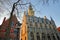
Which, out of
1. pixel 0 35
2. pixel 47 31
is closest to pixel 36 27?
pixel 47 31

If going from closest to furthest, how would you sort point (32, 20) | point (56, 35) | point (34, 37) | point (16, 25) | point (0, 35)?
1. point (0, 35)
2. point (16, 25)
3. point (34, 37)
4. point (56, 35)
5. point (32, 20)

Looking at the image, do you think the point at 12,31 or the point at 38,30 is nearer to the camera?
the point at 12,31

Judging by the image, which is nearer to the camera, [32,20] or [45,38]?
[45,38]

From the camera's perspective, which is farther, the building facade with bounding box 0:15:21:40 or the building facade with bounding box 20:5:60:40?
the building facade with bounding box 20:5:60:40

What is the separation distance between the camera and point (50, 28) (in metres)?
42.9

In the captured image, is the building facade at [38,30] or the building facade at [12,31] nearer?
the building facade at [12,31]

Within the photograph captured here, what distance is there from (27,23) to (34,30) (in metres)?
3.76

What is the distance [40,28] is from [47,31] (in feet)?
8.65

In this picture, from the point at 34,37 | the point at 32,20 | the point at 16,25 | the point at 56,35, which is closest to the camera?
the point at 16,25

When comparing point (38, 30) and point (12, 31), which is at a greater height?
point (38, 30)

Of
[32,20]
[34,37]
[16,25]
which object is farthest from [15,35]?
[32,20]

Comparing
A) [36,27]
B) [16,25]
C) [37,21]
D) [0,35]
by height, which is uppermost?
[37,21]

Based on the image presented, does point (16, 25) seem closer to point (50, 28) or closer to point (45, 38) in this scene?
point (45, 38)

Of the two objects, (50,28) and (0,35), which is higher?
(50,28)
